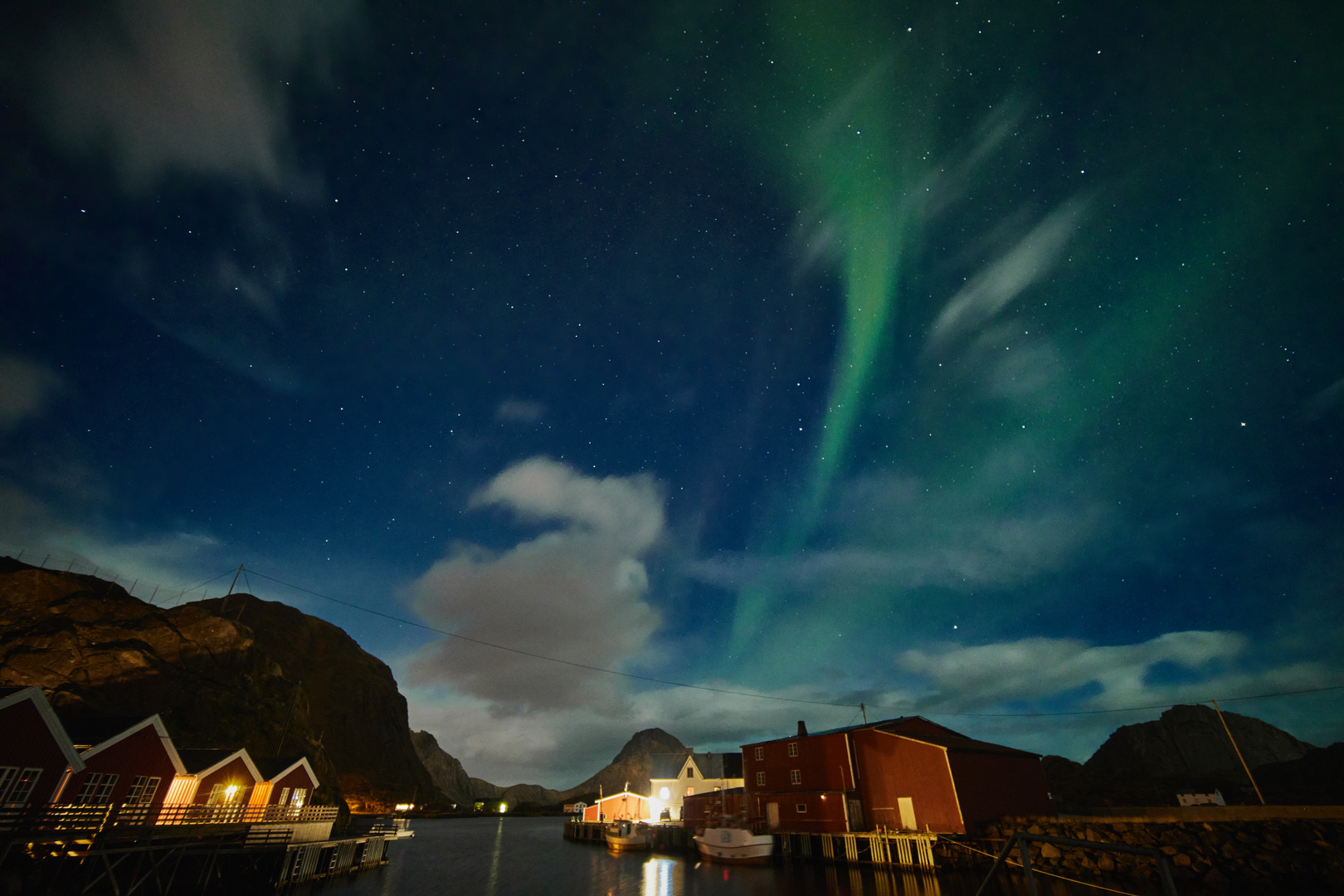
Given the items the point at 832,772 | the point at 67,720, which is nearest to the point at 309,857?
the point at 67,720

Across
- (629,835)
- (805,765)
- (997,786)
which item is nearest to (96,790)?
(805,765)

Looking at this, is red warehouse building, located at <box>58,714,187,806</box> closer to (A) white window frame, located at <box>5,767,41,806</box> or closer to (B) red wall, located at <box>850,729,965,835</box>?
(A) white window frame, located at <box>5,767,41,806</box>

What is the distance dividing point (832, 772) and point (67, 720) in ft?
172

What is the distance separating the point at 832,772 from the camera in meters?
50.5

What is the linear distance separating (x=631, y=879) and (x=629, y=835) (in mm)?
24909

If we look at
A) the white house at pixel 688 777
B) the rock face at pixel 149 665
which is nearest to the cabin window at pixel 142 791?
the rock face at pixel 149 665

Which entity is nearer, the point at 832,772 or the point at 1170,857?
the point at 1170,857

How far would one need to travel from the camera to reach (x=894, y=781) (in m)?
46.8

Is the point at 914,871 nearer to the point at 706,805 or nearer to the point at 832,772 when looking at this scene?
the point at 832,772

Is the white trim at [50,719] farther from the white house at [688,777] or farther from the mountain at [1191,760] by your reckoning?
the mountain at [1191,760]

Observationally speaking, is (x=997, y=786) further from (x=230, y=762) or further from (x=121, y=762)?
(x=121, y=762)

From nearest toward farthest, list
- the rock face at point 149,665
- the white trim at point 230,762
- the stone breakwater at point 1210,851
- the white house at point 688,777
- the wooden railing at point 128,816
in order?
1. the wooden railing at point 128,816
2. the stone breakwater at point 1210,851
3. the white trim at point 230,762
4. the rock face at point 149,665
5. the white house at point 688,777

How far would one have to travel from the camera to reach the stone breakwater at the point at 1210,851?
109 ft

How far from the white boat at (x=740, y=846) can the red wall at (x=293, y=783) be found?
34.9 metres
